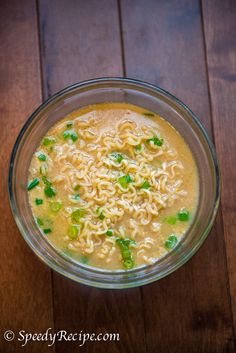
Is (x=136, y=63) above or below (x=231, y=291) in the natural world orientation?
above

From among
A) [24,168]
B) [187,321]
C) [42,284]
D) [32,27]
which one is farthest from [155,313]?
[32,27]

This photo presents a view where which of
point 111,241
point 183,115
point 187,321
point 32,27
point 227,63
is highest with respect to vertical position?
point 32,27

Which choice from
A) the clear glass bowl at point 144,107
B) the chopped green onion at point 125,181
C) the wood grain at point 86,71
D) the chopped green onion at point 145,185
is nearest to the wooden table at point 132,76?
the wood grain at point 86,71

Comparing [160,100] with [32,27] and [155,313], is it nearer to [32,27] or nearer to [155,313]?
[32,27]

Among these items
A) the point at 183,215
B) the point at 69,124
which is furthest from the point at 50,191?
the point at 183,215

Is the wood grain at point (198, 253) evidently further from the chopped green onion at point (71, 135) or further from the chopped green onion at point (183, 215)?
the chopped green onion at point (71, 135)

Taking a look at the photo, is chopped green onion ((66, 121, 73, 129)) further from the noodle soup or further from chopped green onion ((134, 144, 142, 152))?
chopped green onion ((134, 144, 142, 152))
